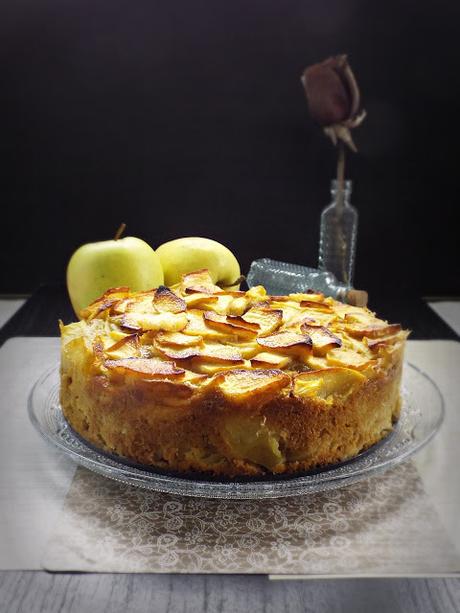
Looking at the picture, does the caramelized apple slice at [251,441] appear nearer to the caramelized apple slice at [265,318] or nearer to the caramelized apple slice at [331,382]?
the caramelized apple slice at [331,382]

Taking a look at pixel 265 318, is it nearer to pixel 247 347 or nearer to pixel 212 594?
pixel 247 347

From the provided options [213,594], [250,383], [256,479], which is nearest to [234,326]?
[250,383]

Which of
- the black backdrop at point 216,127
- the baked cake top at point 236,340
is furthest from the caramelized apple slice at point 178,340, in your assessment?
the black backdrop at point 216,127

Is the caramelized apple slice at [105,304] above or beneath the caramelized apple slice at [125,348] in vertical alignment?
beneath

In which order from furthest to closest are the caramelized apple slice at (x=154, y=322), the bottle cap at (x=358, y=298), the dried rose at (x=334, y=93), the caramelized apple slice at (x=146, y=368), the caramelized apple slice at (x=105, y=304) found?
the dried rose at (x=334, y=93) < the bottle cap at (x=358, y=298) < the caramelized apple slice at (x=105, y=304) < the caramelized apple slice at (x=154, y=322) < the caramelized apple slice at (x=146, y=368)

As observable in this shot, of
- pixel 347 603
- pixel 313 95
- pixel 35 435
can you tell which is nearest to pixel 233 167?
pixel 313 95

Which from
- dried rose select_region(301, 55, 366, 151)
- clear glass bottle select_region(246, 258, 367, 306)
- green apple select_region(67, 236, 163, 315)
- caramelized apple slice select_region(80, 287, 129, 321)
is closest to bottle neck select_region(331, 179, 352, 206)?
dried rose select_region(301, 55, 366, 151)
